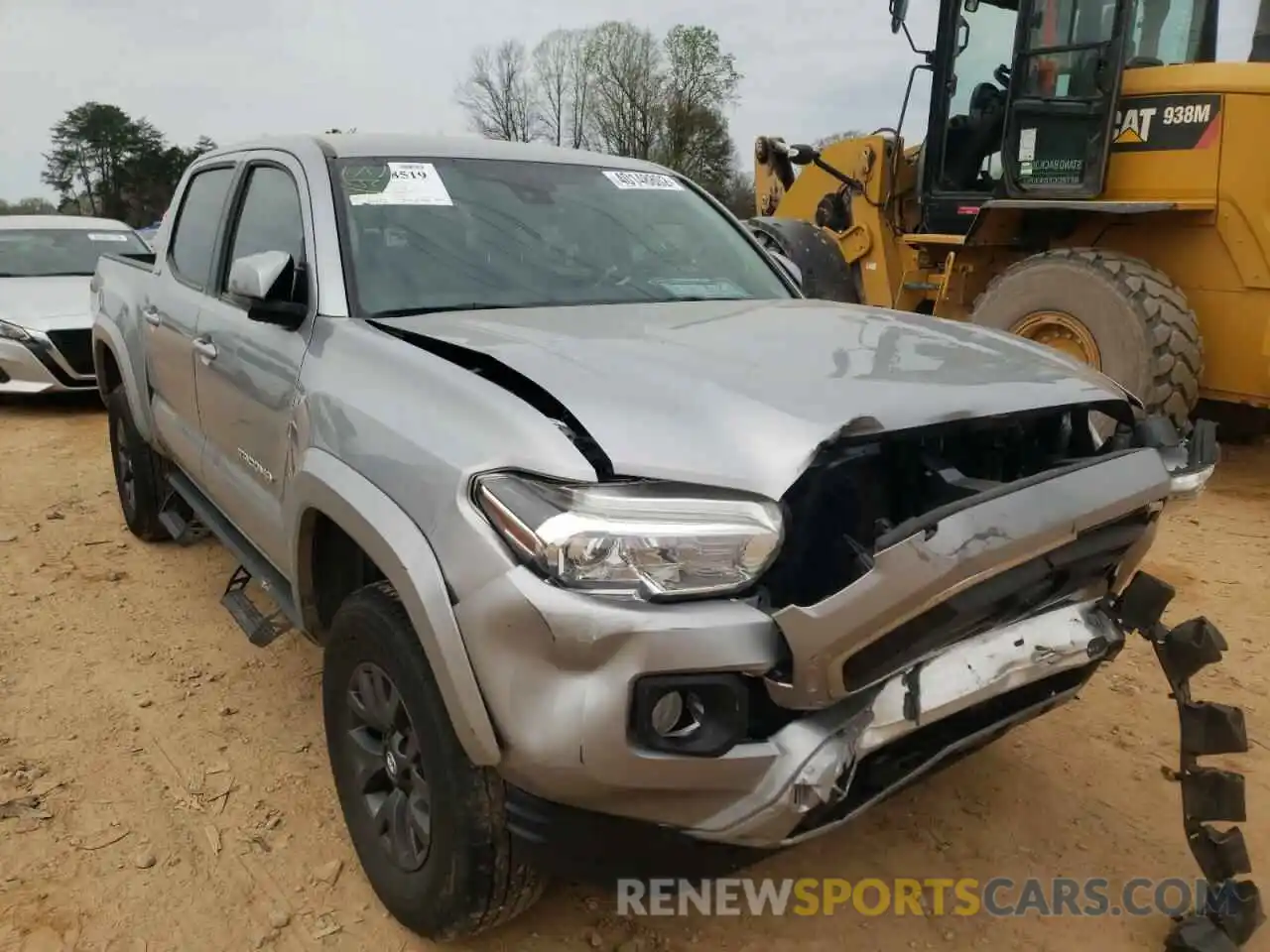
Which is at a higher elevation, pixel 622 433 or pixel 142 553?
pixel 622 433

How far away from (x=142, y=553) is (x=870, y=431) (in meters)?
4.27

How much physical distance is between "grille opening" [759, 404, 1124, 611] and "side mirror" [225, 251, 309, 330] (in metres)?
1.53

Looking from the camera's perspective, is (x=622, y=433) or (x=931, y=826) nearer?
(x=622, y=433)

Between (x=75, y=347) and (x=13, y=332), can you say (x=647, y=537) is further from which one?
(x=13, y=332)

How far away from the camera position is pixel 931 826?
280 centimetres

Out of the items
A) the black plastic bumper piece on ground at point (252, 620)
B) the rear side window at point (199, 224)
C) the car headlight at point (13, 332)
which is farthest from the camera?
the car headlight at point (13, 332)

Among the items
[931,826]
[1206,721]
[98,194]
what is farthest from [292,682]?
[98,194]

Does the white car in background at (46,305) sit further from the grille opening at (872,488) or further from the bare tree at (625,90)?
the bare tree at (625,90)

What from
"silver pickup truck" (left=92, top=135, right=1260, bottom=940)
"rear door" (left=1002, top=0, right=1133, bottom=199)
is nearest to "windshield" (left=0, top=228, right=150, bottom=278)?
"silver pickup truck" (left=92, top=135, right=1260, bottom=940)

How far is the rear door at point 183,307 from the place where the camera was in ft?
12.0

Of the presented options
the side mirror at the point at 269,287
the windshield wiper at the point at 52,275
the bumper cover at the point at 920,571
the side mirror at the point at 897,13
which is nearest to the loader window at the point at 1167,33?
the side mirror at the point at 897,13

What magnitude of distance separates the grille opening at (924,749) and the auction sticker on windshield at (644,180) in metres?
2.12

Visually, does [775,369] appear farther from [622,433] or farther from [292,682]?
[292,682]

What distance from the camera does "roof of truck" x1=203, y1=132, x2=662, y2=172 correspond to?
3.09 meters
